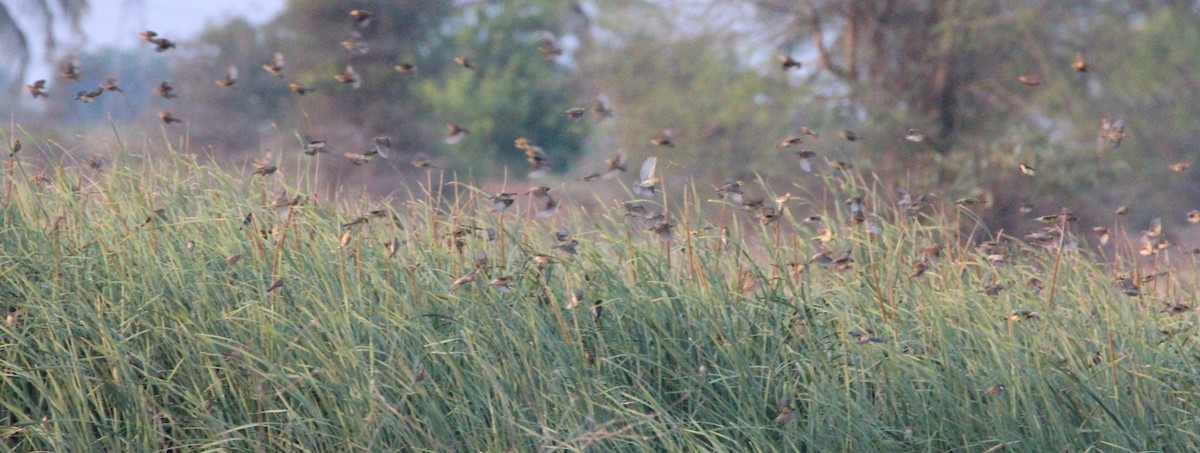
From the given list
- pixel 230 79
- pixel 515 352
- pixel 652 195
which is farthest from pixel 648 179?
pixel 230 79

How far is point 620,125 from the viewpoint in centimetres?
1480

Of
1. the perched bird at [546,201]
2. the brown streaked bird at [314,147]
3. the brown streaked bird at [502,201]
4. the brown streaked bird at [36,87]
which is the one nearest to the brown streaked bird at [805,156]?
the perched bird at [546,201]

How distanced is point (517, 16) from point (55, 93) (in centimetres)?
1454

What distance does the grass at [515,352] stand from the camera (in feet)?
9.81

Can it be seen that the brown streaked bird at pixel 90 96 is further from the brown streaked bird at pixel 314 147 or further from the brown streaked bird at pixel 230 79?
the brown streaked bird at pixel 314 147

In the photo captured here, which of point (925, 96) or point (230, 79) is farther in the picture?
point (925, 96)

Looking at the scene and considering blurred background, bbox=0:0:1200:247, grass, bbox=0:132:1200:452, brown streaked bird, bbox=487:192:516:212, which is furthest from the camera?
blurred background, bbox=0:0:1200:247

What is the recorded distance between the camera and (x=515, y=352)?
10.5ft

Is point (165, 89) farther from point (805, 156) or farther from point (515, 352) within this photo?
point (805, 156)

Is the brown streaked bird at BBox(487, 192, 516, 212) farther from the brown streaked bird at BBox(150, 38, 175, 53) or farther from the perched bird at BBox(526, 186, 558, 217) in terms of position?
the brown streaked bird at BBox(150, 38, 175, 53)

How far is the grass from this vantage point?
9.81 ft

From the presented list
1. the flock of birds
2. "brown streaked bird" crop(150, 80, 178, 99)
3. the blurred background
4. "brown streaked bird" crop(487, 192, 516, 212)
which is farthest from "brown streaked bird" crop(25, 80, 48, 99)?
→ the blurred background

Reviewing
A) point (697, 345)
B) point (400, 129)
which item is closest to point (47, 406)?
point (697, 345)

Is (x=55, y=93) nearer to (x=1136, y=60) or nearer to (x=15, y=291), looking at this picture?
(x=1136, y=60)
